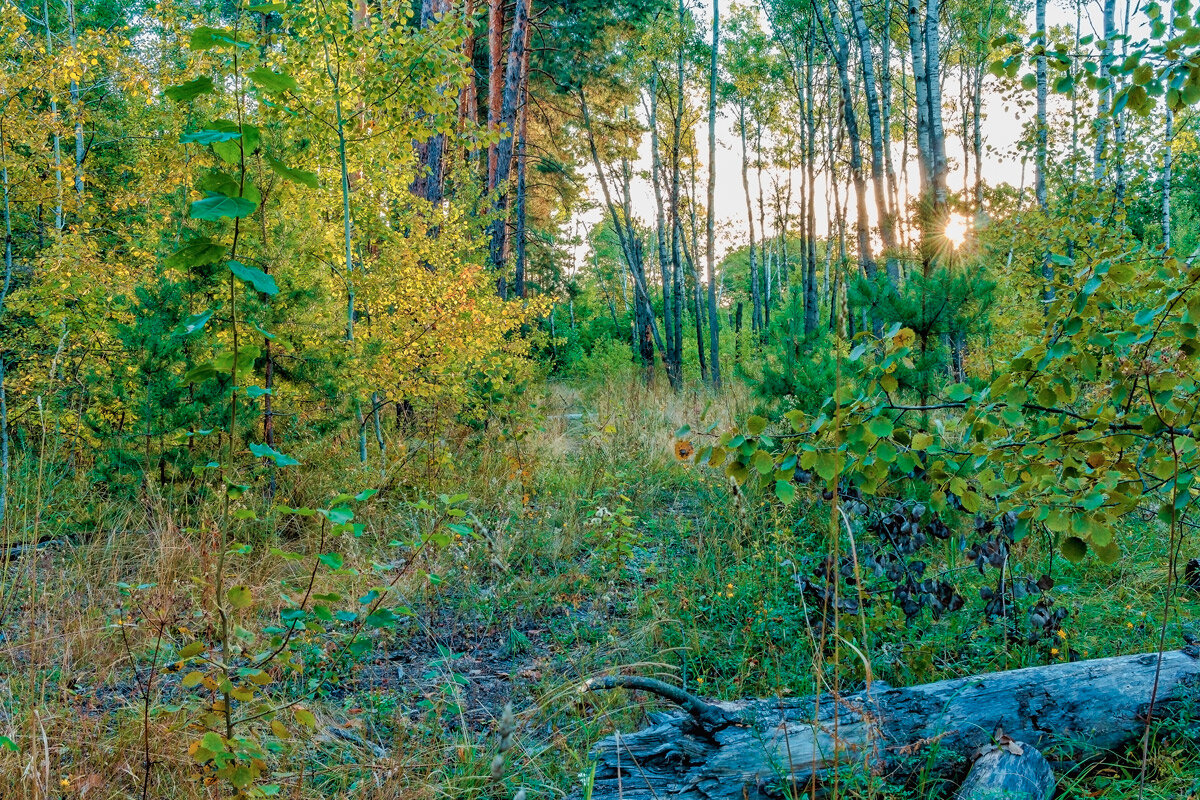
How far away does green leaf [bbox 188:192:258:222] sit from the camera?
1.05 m

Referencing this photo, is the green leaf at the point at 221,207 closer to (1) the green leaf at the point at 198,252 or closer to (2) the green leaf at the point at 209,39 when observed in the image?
(1) the green leaf at the point at 198,252

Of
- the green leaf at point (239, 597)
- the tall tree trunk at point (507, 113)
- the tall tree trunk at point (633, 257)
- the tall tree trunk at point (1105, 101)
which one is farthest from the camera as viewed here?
the tall tree trunk at point (633, 257)

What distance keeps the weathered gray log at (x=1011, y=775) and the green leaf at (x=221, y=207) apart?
85.4 inches

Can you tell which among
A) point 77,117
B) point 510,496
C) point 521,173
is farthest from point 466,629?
point 521,173

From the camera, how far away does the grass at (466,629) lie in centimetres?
207

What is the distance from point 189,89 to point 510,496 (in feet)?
13.7

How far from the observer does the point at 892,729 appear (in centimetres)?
201

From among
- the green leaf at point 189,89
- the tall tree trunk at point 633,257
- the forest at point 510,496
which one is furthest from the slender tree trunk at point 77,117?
the tall tree trunk at point 633,257

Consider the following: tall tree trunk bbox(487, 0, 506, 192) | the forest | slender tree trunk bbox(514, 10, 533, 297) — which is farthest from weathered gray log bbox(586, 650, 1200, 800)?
slender tree trunk bbox(514, 10, 533, 297)

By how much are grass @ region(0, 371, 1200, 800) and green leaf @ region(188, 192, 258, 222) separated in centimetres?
86

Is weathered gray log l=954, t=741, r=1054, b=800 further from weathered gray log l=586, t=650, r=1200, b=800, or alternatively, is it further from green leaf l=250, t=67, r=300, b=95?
green leaf l=250, t=67, r=300, b=95

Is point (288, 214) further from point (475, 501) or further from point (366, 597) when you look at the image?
point (366, 597)

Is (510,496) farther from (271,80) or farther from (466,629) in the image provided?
(271,80)

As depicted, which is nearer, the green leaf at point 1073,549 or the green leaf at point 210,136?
the green leaf at point 210,136
